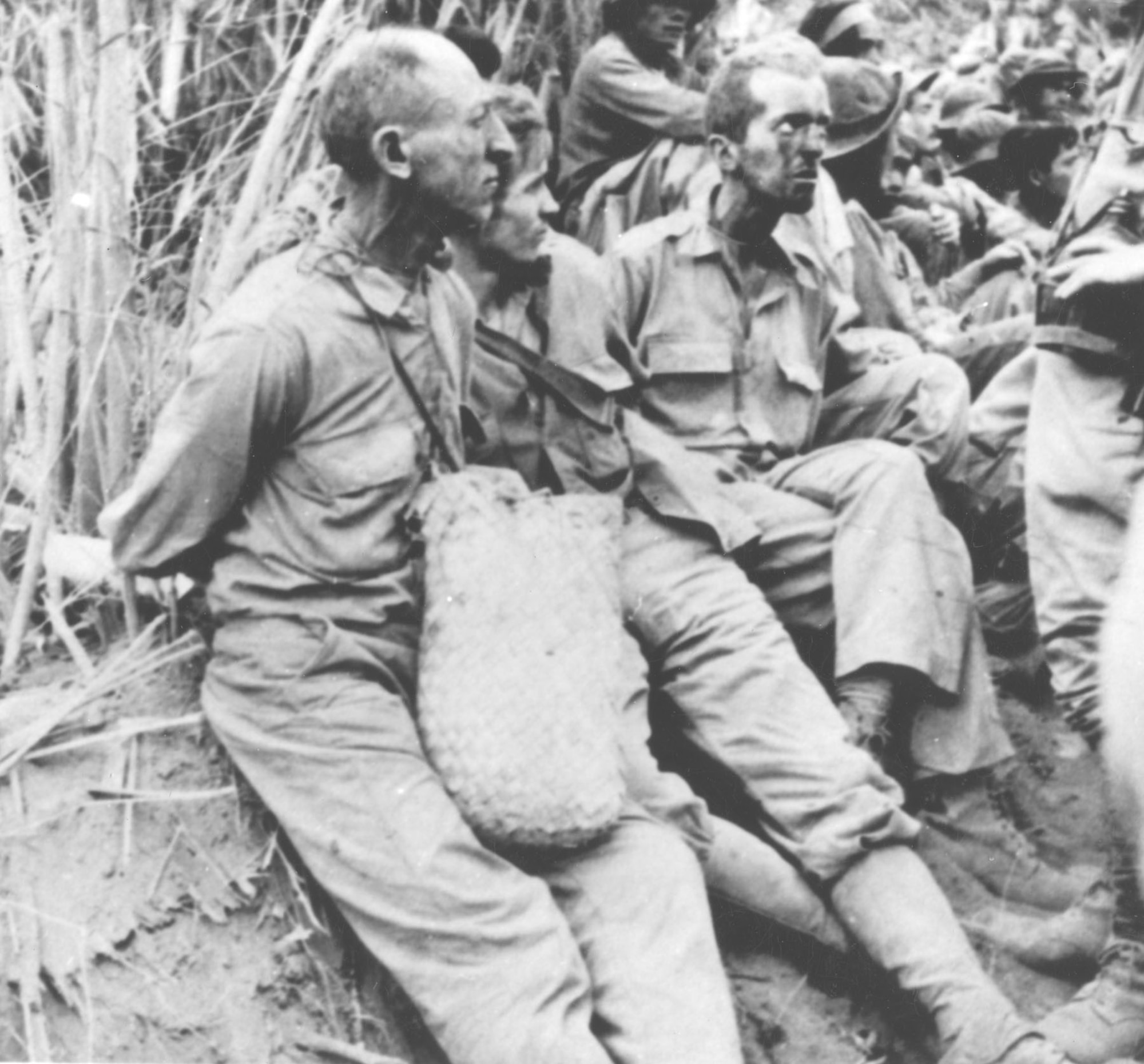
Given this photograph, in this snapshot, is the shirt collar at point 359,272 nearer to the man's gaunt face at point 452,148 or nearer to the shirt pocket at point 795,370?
the man's gaunt face at point 452,148

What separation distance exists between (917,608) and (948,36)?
4.43 metres

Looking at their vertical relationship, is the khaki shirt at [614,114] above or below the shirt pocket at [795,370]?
above

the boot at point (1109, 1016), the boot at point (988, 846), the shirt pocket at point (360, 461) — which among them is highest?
the shirt pocket at point (360, 461)

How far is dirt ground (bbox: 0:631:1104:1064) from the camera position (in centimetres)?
359

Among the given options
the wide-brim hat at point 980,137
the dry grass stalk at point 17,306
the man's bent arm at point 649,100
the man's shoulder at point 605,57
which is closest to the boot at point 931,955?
the dry grass stalk at point 17,306

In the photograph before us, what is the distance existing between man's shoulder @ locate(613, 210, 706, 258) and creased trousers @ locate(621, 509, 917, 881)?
0.81 metres

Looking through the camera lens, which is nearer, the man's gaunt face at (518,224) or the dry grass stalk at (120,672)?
the dry grass stalk at (120,672)

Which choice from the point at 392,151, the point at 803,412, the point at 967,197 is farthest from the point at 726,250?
the point at 967,197

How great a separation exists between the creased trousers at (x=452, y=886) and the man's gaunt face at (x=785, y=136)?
1769mm

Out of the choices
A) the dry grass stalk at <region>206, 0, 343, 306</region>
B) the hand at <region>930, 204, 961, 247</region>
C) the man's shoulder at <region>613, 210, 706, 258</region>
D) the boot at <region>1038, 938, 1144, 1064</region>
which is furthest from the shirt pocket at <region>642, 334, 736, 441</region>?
the hand at <region>930, 204, 961, 247</region>

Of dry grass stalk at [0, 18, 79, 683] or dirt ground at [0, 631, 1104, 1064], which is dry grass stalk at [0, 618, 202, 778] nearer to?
dirt ground at [0, 631, 1104, 1064]

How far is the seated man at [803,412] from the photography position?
179 inches

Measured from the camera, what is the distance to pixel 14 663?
4.23 m

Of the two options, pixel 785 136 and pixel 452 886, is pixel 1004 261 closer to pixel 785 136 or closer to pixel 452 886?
pixel 785 136
